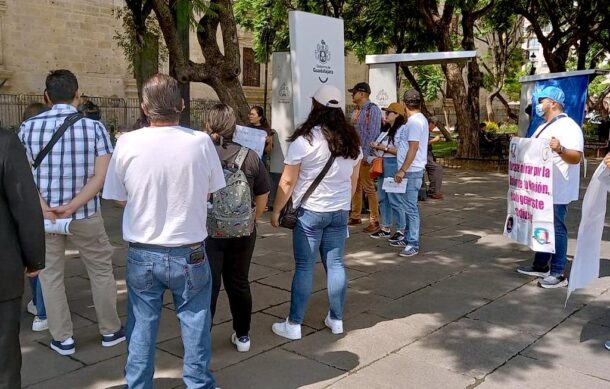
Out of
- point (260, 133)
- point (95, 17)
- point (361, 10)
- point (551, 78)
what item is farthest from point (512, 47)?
point (260, 133)

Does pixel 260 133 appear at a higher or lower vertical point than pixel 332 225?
higher

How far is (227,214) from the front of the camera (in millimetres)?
3598

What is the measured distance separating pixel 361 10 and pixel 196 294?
55.4 ft

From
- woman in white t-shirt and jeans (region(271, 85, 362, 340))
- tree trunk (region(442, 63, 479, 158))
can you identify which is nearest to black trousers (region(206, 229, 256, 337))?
woman in white t-shirt and jeans (region(271, 85, 362, 340))

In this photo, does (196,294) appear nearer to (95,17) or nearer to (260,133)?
(260,133)

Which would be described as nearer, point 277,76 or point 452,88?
point 277,76

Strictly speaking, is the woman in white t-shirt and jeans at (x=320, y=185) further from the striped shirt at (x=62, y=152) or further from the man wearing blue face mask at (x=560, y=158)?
the man wearing blue face mask at (x=560, y=158)

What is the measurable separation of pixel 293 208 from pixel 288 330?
0.91 m

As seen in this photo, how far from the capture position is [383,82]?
37.4 ft

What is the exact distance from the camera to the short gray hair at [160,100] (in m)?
2.90

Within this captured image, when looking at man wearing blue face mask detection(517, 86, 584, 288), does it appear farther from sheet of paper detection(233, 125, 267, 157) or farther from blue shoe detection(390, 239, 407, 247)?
sheet of paper detection(233, 125, 267, 157)

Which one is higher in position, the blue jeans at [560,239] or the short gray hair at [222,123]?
the short gray hair at [222,123]

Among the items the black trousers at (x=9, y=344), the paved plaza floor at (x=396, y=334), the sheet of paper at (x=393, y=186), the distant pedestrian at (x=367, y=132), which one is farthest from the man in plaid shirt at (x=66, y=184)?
the distant pedestrian at (x=367, y=132)

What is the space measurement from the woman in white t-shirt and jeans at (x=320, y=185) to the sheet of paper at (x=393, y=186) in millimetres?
2518
